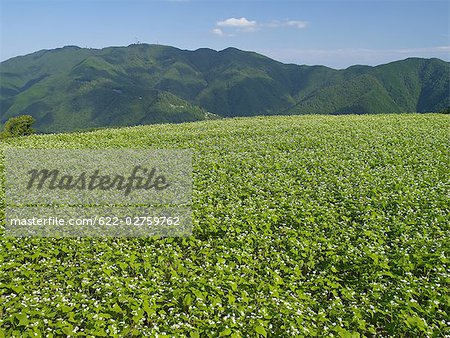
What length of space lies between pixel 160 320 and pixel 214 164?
16.8 metres

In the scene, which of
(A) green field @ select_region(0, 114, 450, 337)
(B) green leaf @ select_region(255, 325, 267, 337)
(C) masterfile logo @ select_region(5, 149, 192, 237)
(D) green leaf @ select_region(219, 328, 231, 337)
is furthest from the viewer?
(C) masterfile logo @ select_region(5, 149, 192, 237)

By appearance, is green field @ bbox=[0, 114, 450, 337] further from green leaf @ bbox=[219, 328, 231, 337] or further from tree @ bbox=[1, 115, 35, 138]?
tree @ bbox=[1, 115, 35, 138]

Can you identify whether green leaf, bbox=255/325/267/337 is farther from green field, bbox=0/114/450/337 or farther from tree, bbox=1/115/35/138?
tree, bbox=1/115/35/138

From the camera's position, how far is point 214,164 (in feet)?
82.5

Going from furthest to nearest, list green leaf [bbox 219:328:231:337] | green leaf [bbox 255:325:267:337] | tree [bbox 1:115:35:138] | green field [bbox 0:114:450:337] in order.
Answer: tree [bbox 1:115:35:138] < green field [bbox 0:114:450:337] < green leaf [bbox 219:328:231:337] < green leaf [bbox 255:325:267:337]

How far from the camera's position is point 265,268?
11.6 m

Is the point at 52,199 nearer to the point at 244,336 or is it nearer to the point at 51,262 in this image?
the point at 51,262

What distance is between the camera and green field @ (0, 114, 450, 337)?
8812 mm

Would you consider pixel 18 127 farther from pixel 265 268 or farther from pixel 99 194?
pixel 265 268

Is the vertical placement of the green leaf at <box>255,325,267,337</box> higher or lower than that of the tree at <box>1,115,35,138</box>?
higher

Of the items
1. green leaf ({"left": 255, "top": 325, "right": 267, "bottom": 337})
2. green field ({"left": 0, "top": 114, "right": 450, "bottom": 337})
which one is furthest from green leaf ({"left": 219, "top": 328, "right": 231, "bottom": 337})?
green leaf ({"left": 255, "top": 325, "right": 267, "bottom": 337})

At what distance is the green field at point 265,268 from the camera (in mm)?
8812

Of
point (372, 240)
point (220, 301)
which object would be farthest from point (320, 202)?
point (220, 301)

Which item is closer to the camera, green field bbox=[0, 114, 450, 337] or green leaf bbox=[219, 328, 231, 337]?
green leaf bbox=[219, 328, 231, 337]
